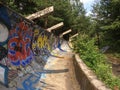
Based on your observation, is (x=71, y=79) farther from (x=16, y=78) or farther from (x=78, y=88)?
(x=16, y=78)

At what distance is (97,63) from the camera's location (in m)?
11.8

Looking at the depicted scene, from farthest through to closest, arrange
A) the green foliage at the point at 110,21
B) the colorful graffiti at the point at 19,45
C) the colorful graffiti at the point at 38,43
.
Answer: the green foliage at the point at 110,21 → the colorful graffiti at the point at 38,43 → the colorful graffiti at the point at 19,45

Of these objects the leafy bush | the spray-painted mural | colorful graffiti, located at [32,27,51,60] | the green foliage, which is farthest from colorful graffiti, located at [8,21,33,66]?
the green foliage

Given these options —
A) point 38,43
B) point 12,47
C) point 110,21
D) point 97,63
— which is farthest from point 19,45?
point 110,21

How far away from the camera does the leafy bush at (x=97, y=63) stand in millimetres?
8666

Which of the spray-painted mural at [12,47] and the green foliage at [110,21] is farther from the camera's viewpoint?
the green foliage at [110,21]

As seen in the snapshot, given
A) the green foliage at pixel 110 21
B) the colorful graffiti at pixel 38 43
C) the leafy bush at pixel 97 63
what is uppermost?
the green foliage at pixel 110 21

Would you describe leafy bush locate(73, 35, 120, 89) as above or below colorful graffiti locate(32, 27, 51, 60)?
below

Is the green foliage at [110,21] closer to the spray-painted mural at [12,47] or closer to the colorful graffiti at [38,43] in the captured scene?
the colorful graffiti at [38,43]

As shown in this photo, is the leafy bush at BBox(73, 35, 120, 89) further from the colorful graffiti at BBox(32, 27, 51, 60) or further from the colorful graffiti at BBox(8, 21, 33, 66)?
the colorful graffiti at BBox(8, 21, 33, 66)

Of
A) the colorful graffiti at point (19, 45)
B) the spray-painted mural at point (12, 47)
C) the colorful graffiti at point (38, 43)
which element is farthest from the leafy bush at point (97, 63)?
Result: the colorful graffiti at point (19, 45)

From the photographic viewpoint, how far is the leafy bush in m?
8.67

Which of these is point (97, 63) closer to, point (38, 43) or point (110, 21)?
point (38, 43)

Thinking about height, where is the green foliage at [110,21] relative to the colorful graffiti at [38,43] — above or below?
above
